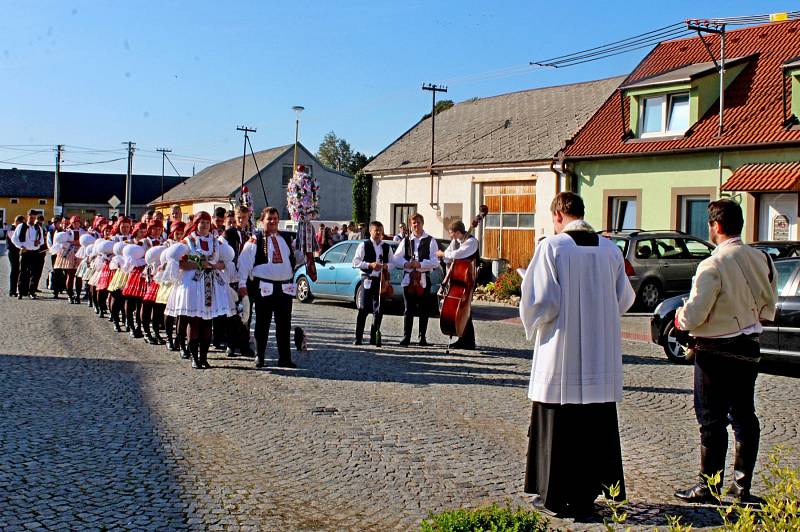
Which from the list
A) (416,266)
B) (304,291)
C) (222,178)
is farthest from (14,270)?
(222,178)

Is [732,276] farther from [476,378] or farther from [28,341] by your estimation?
[28,341]

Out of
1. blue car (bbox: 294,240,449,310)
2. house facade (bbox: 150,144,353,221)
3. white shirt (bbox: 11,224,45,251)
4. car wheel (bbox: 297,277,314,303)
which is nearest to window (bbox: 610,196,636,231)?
blue car (bbox: 294,240,449,310)

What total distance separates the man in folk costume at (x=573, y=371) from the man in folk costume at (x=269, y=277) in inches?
236

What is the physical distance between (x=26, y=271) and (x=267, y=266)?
1257 cm

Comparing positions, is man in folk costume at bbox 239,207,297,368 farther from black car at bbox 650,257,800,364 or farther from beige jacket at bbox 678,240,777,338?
beige jacket at bbox 678,240,777,338

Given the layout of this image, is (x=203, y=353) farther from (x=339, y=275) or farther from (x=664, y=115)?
(x=664, y=115)

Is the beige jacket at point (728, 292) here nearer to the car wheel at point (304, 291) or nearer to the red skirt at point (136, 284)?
the red skirt at point (136, 284)

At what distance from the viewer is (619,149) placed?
25.8 m

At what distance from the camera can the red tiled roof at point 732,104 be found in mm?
22875

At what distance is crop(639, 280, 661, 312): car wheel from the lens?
2009cm

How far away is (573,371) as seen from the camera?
5.46 m

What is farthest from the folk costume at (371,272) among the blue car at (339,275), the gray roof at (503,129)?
the gray roof at (503,129)

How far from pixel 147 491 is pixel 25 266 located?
1720 centimetres

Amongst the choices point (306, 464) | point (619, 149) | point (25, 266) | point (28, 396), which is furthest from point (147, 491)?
point (619, 149)
